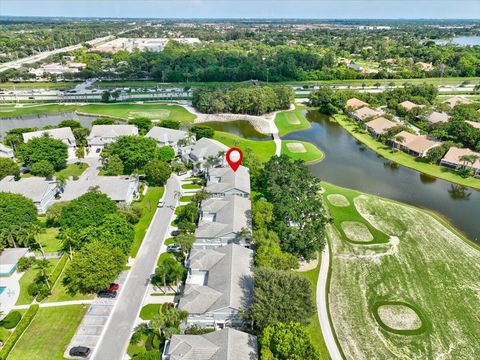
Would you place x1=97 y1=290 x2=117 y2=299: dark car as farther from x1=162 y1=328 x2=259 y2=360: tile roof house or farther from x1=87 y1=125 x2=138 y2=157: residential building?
x1=87 y1=125 x2=138 y2=157: residential building

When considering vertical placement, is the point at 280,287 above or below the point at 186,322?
above

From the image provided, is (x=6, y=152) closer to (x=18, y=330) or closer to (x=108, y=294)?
(x=18, y=330)

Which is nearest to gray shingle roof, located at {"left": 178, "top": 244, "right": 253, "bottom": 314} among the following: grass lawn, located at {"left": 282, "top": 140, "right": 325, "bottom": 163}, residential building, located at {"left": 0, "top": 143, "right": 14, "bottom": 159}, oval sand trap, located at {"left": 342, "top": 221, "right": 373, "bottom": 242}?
oval sand trap, located at {"left": 342, "top": 221, "right": 373, "bottom": 242}

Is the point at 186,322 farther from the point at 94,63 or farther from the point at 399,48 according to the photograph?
the point at 399,48

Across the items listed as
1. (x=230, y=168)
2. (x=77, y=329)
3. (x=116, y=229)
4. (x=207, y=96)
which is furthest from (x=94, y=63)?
(x=77, y=329)

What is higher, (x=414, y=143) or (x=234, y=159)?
(x=234, y=159)

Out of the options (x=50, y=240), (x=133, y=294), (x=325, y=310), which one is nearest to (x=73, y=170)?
(x=50, y=240)
